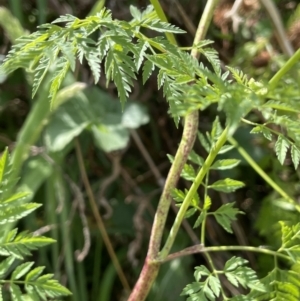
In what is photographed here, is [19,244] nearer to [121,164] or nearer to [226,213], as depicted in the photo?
[226,213]

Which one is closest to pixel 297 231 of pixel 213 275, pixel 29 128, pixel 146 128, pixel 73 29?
pixel 213 275

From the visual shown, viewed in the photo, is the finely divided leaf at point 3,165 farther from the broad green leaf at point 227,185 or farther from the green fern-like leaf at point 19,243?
the broad green leaf at point 227,185

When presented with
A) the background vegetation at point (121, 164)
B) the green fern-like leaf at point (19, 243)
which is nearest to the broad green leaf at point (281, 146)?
the green fern-like leaf at point (19, 243)

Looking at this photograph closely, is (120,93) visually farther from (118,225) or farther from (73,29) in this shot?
(118,225)

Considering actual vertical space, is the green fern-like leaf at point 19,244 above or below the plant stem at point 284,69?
below

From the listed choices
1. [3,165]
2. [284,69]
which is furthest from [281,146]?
[3,165]

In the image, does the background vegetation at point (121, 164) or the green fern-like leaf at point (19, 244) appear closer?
the green fern-like leaf at point (19, 244)

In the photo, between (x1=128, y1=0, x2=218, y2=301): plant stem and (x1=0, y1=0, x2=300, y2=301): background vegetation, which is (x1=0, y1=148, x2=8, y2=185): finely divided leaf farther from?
(x1=0, y1=0, x2=300, y2=301): background vegetation

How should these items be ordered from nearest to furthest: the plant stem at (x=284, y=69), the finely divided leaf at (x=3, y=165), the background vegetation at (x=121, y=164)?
the plant stem at (x=284, y=69), the finely divided leaf at (x=3, y=165), the background vegetation at (x=121, y=164)

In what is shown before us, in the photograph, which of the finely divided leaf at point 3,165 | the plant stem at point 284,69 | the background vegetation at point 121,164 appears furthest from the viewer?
the background vegetation at point 121,164
